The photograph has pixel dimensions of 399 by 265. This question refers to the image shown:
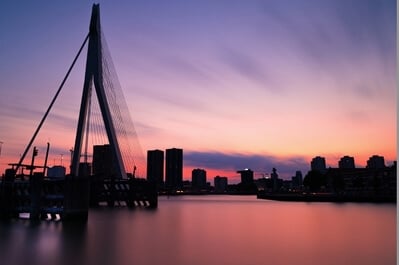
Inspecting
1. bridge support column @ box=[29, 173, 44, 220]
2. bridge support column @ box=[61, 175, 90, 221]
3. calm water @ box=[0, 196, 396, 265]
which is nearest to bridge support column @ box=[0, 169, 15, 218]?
bridge support column @ box=[29, 173, 44, 220]

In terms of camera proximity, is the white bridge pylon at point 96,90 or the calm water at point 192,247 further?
the white bridge pylon at point 96,90

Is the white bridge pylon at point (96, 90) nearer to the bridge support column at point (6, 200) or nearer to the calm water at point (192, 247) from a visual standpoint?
the bridge support column at point (6, 200)

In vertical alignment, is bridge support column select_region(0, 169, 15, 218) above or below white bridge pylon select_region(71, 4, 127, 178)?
below

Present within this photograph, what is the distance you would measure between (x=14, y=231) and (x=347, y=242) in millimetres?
24246

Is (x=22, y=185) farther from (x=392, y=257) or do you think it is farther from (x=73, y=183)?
(x=392, y=257)

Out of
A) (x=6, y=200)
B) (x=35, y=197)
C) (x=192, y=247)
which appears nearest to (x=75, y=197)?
(x=35, y=197)

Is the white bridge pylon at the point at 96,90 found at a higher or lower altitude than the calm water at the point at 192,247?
higher

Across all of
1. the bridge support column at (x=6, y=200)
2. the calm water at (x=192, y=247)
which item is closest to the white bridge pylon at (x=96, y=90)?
the bridge support column at (x=6, y=200)

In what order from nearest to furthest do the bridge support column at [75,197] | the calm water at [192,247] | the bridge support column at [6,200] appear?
the calm water at [192,247] < the bridge support column at [75,197] < the bridge support column at [6,200]

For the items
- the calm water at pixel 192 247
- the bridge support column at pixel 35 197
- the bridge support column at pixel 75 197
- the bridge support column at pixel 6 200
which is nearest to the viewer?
the calm water at pixel 192 247

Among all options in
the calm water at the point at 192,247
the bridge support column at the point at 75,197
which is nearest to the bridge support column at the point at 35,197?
the bridge support column at the point at 75,197

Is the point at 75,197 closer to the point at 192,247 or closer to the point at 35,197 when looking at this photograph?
the point at 35,197

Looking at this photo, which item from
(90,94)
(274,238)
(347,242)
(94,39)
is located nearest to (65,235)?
(274,238)

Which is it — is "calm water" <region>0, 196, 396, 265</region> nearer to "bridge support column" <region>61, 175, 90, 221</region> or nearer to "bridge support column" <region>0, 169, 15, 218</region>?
"bridge support column" <region>61, 175, 90, 221</region>
